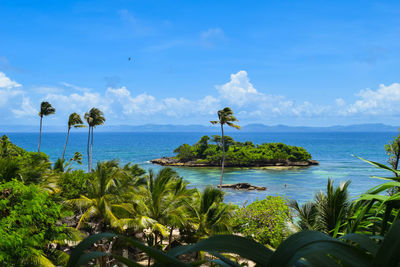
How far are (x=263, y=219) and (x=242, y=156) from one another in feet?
203

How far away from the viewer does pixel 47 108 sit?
4800 centimetres

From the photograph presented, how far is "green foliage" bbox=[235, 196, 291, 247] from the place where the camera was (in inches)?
766

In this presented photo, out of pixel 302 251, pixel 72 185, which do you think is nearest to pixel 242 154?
pixel 72 185

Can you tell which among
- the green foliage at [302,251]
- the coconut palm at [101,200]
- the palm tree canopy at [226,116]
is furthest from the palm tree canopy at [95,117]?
the green foliage at [302,251]

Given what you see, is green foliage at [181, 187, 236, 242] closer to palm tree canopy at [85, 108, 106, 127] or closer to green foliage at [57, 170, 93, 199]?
green foliage at [57, 170, 93, 199]

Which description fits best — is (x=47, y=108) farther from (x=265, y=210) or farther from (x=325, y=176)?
(x=325, y=176)

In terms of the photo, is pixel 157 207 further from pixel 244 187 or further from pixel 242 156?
pixel 242 156

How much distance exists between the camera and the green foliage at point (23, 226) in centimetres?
962

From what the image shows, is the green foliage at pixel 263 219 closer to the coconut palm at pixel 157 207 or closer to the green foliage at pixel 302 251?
the coconut palm at pixel 157 207

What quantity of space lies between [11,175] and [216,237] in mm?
Result: 17510

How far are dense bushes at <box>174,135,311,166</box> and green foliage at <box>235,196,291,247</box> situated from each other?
59624mm

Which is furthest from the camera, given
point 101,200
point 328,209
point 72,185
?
point 72,185

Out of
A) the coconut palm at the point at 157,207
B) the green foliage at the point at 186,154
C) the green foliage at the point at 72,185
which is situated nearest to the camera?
the coconut palm at the point at 157,207

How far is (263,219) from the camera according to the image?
2020 centimetres
